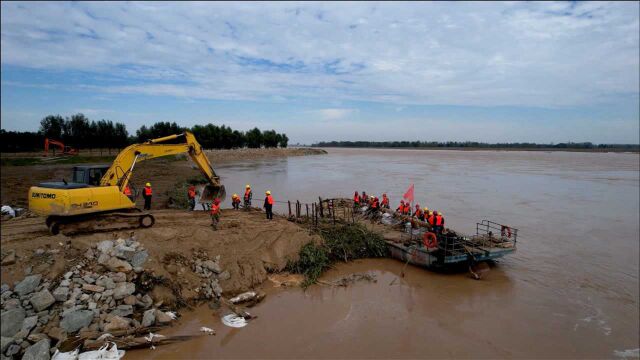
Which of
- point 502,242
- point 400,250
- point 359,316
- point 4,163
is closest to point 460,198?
point 502,242

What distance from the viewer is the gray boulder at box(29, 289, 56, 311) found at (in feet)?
30.2

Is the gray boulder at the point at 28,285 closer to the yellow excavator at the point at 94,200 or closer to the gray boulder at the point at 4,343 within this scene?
the gray boulder at the point at 4,343

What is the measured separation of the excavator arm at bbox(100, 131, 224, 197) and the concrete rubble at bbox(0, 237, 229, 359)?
3.21 metres

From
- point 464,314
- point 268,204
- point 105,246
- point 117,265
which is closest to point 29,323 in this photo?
point 117,265

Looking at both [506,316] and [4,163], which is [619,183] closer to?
[506,316]

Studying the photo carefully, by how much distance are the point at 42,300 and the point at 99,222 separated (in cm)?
368

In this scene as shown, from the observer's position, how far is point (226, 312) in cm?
1095

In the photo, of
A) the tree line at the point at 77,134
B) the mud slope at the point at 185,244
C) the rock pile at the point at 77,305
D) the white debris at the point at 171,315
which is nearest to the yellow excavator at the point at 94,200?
the mud slope at the point at 185,244

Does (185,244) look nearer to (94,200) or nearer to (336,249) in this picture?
(94,200)

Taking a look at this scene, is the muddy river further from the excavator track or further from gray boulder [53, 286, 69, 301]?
the excavator track

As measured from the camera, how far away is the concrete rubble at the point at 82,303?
867cm

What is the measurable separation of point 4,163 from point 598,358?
193ft

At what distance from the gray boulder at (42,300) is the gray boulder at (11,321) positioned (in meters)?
0.33

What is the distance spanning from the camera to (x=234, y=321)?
34.7ft
